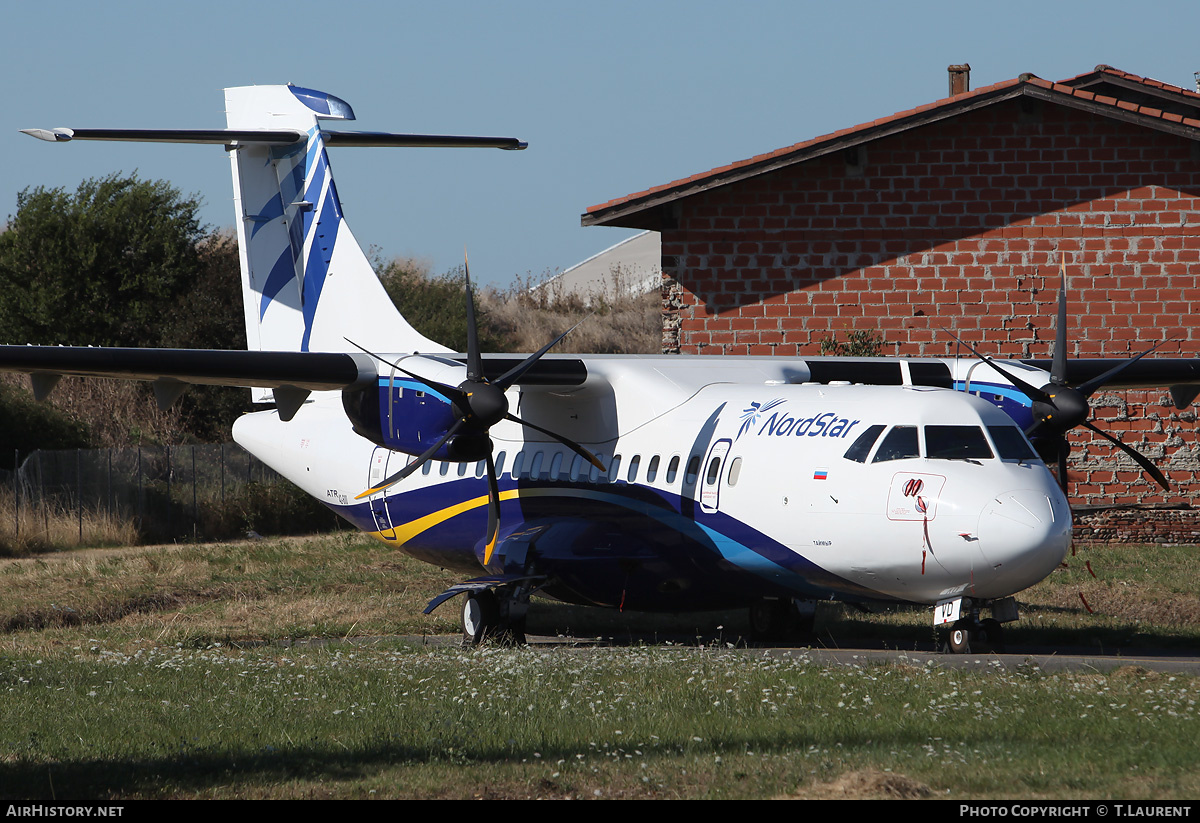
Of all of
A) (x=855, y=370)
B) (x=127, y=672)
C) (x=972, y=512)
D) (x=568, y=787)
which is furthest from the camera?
(x=855, y=370)

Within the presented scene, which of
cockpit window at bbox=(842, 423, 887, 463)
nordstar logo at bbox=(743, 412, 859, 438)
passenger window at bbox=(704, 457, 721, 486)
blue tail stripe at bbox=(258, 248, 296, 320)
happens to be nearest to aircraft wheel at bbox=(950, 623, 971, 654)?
cockpit window at bbox=(842, 423, 887, 463)

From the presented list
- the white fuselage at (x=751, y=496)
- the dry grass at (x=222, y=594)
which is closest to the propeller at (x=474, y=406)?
the white fuselage at (x=751, y=496)

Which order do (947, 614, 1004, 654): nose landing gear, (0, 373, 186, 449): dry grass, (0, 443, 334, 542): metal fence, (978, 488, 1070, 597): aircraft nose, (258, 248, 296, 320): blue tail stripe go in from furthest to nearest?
(0, 373, 186, 449): dry grass → (0, 443, 334, 542): metal fence → (258, 248, 296, 320): blue tail stripe → (947, 614, 1004, 654): nose landing gear → (978, 488, 1070, 597): aircraft nose

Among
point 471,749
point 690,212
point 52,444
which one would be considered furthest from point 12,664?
point 52,444

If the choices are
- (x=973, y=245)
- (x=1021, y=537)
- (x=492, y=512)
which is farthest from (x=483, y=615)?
(x=973, y=245)

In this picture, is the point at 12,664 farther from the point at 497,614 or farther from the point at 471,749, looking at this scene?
the point at 471,749

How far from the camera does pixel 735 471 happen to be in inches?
492

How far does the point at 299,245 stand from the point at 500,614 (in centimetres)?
702

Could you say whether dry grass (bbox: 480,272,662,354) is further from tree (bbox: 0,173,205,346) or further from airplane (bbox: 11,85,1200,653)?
airplane (bbox: 11,85,1200,653)

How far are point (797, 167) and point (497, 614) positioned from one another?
1075 cm

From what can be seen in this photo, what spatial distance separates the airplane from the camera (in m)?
11.1

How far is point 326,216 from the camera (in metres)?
17.9

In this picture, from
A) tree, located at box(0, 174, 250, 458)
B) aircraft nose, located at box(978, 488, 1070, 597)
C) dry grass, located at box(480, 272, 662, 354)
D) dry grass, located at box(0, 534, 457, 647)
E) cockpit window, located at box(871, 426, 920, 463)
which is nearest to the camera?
aircraft nose, located at box(978, 488, 1070, 597)

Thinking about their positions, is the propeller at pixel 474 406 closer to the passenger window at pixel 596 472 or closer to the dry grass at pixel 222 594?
the passenger window at pixel 596 472
